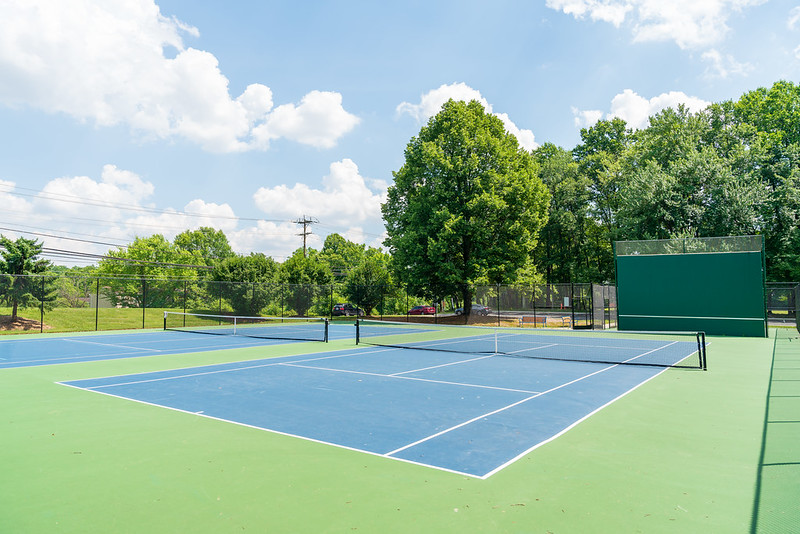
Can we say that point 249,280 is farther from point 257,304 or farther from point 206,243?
point 206,243

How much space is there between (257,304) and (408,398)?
28.9 m

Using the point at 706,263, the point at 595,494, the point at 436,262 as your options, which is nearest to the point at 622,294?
the point at 706,263

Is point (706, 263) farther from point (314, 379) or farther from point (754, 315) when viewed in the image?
point (314, 379)

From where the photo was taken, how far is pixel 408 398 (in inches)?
364

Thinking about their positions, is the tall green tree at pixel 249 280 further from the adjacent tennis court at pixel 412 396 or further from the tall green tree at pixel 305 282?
the adjacent tennis court at pixel 412 396

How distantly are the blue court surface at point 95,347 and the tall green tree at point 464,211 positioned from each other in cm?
1706

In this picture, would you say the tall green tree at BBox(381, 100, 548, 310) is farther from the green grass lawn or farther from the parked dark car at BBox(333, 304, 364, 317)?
the green grass lawn

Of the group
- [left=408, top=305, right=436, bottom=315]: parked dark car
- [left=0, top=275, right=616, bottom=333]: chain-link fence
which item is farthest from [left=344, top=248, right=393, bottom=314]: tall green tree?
[left=408, top=305, right=436, bottom=315]: parked dark car

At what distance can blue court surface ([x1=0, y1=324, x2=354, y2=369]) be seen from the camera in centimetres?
1545

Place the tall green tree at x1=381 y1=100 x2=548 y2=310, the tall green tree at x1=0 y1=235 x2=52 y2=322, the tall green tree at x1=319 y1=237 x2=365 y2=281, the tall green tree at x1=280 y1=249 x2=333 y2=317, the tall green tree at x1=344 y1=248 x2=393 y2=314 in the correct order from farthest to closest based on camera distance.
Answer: the tall green tree at x1=319 y1=237 x2=365 y2=281, the tall green tree at x1=344 y1=248 x2=393 y2=314, the tall green tree at x1=280 y1=249 x2=333 y2=317, the tall green tree at x1=381 y1=100 x2=548 y2=310, the tall green tree at x1=0 y1=235 x2=52 y2=322

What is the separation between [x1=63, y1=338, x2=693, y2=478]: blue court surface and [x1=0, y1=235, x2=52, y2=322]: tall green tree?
18.3m

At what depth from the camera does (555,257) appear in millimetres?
57375

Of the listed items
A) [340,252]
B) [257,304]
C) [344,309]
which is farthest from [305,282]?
[340,252]

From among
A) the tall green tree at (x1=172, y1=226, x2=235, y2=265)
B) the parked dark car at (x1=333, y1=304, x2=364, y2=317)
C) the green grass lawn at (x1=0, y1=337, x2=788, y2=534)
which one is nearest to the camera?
the green grass lawn at (x1=0, y1=337, x2=788, y2=534)
